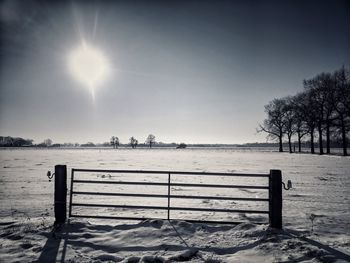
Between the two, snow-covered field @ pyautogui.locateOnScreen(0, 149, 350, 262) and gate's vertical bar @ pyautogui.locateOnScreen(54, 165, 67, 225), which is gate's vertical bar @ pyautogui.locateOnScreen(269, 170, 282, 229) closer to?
snow-covered field @ pyautogui.locateOnScreen(0, 149, 350, 262)

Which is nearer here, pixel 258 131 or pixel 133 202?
pixel 133 202

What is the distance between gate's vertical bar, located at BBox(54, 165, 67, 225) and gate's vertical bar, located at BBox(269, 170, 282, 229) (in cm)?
619

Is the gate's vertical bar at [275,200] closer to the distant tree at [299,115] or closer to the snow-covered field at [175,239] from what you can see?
the snow-covered field at [175,239]

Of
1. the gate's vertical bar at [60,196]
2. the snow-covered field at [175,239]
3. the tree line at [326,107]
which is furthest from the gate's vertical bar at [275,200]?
the tree line at [326,107]

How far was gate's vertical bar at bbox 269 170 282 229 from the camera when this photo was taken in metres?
7.07

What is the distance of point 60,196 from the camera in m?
7.69

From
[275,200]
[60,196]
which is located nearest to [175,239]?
[275,200]

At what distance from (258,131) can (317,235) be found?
68.7m

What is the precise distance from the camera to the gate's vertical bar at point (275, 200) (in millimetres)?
7070

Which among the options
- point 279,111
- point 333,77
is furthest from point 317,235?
point 279,111

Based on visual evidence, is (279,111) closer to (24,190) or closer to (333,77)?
(333,77)

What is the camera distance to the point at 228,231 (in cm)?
694

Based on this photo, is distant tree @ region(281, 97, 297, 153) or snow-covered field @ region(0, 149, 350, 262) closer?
snow-covered field @ region(0, 149, 350, 262)

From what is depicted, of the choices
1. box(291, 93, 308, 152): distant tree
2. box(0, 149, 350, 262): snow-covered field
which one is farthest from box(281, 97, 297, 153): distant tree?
box(0, 149, 350, 262): snow-covered field
